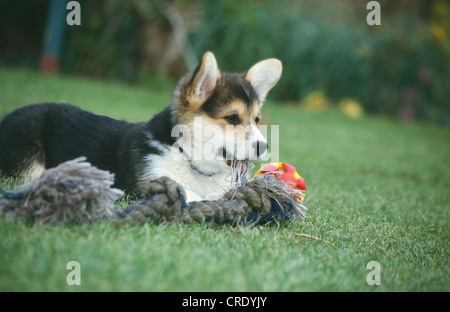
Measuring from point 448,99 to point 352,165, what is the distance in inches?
281

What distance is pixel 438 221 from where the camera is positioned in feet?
12.1

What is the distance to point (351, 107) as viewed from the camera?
11.6 metres

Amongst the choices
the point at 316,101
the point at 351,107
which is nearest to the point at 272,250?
the point at 316,101

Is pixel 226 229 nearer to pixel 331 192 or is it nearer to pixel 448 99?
pixel 331 192

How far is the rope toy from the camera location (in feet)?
7.07

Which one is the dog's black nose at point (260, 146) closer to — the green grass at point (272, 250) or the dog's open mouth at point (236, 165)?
the dog's open mouth at point (236, 165)

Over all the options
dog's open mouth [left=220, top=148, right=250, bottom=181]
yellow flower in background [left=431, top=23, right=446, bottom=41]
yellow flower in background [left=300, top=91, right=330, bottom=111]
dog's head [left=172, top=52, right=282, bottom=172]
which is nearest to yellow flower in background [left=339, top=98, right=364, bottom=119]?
yellow flower in background [left=300, top=91, right=330, bottom=111]

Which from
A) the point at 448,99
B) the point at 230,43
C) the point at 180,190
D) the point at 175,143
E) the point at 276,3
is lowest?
the point at 180,190

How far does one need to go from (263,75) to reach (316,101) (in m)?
8.23

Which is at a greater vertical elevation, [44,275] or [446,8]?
[446,8]

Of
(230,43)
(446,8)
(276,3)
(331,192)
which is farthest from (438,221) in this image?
(446,8)

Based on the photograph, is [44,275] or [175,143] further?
[175,143]

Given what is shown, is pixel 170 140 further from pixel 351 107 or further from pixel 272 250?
pixel 351 107

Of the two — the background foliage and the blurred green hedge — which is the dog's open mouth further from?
the blurred green hedge
